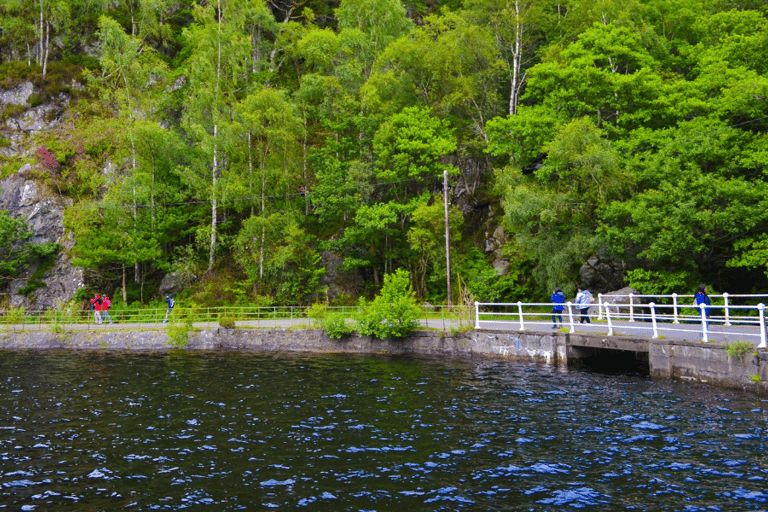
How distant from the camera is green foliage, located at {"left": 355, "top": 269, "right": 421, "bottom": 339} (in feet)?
78.7

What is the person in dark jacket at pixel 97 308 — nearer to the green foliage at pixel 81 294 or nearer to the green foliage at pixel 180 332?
the green foliage at pixel 81 294

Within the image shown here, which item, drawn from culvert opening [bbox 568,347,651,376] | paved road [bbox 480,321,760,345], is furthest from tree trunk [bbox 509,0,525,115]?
culvert opening [bbox 568,347,651,376]

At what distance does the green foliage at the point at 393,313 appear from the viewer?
78.7 feet

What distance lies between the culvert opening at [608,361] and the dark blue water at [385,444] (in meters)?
1.35

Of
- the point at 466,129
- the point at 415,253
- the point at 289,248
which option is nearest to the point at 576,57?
the point at 466,129

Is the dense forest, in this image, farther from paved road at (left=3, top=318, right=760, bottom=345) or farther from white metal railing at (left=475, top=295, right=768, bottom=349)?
paved road at (left=3, top=318, right=760, bottom=345)

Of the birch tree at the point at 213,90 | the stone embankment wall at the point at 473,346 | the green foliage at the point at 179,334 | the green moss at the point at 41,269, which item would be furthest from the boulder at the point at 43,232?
the green foliage at the point at 179,334

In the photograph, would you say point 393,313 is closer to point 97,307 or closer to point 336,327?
point 336,327

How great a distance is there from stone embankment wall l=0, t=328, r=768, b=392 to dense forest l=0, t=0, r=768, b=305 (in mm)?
5663

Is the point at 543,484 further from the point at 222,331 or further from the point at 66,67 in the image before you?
the point at 66,67

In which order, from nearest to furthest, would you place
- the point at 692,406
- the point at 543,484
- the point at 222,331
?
the point at 543,484 < the point at 692,406 < the point at 222,331

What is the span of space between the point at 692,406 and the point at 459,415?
559cm

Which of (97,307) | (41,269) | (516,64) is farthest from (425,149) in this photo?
(41,269)

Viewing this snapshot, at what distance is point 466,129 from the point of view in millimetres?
41062
